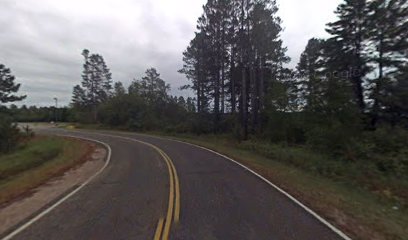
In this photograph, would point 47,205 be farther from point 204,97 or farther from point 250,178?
point 204,97

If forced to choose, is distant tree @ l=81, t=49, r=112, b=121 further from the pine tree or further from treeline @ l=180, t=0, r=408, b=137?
treeline @ l=180, t=0, r=408, b=137

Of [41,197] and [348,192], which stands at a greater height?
[348,192]

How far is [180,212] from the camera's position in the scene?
8781 millimetres

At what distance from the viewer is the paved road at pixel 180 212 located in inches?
283

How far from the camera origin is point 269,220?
26.3ft

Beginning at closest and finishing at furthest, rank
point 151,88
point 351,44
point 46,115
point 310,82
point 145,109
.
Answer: point 310,82, point 351,44, point 145,109, point 151,88, point 46,115

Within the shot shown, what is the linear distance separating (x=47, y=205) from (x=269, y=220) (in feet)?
20.4

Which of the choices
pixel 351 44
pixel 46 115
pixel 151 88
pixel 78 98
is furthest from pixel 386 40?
pixel 46 115

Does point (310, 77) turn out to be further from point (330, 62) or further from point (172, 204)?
point (172, 204)

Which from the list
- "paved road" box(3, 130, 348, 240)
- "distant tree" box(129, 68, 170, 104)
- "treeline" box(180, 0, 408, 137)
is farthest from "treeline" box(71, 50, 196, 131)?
"paved road" box(3, 130, 348, 240)

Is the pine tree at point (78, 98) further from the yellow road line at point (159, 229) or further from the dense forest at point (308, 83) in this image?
the yellow road line at point (159, 229)

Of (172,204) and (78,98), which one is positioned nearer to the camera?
(172,204)

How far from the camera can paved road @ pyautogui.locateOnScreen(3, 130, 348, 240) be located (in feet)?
23.6

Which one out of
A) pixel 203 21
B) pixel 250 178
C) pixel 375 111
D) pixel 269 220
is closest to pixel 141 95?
pixel 203 21
